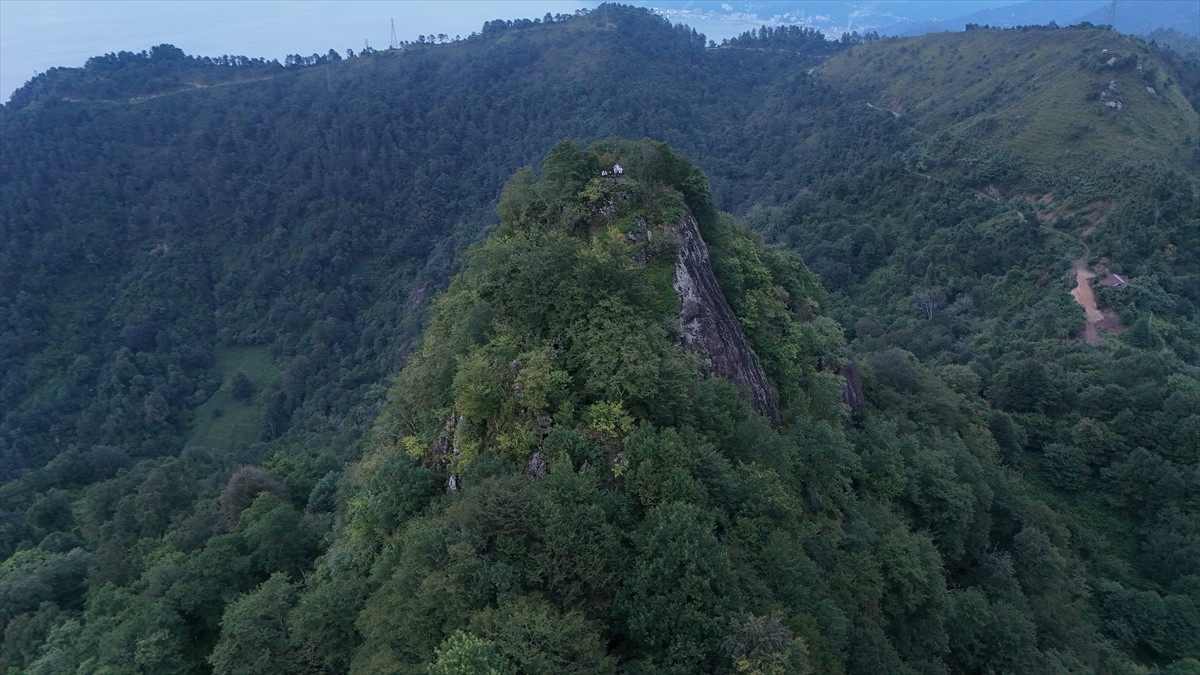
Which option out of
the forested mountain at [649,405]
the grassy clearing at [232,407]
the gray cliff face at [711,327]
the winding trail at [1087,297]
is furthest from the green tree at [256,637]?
the grassy clearing at [232,407]

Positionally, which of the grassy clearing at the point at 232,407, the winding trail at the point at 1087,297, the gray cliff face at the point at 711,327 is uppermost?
the gray cliff face at the point at 711,327

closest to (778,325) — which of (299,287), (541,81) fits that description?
(299,287)

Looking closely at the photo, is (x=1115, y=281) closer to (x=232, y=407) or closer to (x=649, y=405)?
(x=649, y=405)

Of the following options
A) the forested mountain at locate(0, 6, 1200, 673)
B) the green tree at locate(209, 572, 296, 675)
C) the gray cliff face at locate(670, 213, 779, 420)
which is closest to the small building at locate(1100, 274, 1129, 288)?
the forested mountain at locate(0, 6, 1200, 673)

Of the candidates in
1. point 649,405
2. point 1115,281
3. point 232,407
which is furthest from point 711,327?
point 232,407

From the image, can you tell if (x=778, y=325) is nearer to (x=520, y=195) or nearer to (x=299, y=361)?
(x=520, y=195)

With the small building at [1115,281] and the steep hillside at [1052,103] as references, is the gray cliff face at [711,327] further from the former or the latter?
the steep hillside at [1052,103]
